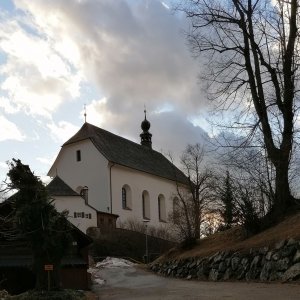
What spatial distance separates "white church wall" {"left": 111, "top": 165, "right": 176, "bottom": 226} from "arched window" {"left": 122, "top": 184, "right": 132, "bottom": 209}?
0.29 meters

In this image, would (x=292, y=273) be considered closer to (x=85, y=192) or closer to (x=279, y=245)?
(x=279, y=245)

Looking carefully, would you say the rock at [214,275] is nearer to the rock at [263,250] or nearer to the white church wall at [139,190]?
the rock at [263,250]

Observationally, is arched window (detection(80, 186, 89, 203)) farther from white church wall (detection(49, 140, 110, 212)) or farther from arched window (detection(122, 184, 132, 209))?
arched window (detection(122, 184, 132, 209))

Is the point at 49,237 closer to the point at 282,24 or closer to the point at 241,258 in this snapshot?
the point at 241,258

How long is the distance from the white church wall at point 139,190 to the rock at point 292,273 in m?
40.2

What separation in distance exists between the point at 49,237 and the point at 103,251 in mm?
30796

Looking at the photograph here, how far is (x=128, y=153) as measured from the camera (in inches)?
2758

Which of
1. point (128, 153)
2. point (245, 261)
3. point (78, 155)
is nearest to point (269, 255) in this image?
point (245, 261)

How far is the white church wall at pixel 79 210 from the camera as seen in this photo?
5459 centimetres

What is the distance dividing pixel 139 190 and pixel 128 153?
572 cm

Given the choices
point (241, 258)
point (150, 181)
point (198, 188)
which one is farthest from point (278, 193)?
point (150, 181)

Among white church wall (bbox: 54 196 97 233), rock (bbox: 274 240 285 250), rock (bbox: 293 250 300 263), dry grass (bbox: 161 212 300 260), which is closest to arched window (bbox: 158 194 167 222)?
white church wall (bbox: 54 196 97 233)

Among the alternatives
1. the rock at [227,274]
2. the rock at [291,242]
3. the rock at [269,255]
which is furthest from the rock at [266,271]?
the rock at [227,274]

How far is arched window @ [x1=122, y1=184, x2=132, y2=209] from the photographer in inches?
2517
